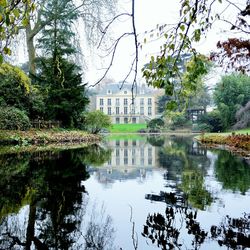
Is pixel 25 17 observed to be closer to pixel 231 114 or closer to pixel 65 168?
pixel 65 168

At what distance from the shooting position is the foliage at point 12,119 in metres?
16.7

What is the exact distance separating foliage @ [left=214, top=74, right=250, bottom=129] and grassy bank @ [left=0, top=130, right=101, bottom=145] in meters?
21.2

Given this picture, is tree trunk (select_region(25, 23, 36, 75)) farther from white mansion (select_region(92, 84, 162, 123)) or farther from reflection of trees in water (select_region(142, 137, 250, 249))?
white mansion (select_region(92, 84, 162, 123))

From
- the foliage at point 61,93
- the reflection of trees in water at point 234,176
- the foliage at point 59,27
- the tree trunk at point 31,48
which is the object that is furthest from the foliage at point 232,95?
the reflection of trees in water at point 234,176

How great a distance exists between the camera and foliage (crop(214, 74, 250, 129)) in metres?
36.7

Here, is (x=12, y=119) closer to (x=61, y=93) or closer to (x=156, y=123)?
(x=61, y=93)

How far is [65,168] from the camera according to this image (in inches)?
305

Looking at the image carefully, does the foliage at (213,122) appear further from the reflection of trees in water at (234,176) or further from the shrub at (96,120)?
the reflection of trees in water at (234,176)

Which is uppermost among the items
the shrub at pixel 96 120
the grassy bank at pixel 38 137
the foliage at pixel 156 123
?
the foliage at pixel 156 123

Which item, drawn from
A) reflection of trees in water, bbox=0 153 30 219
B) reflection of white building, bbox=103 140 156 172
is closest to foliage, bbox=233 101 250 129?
reflection of white building, bbox=103 140 156 172

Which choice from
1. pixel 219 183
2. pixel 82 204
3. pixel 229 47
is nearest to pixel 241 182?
pixel 219 183

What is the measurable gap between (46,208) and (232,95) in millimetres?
36147

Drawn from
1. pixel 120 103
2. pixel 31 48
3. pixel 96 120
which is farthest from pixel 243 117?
pixel 120 103

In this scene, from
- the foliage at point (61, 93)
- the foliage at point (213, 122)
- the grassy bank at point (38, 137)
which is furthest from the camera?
the foliage at point (213, 122)
